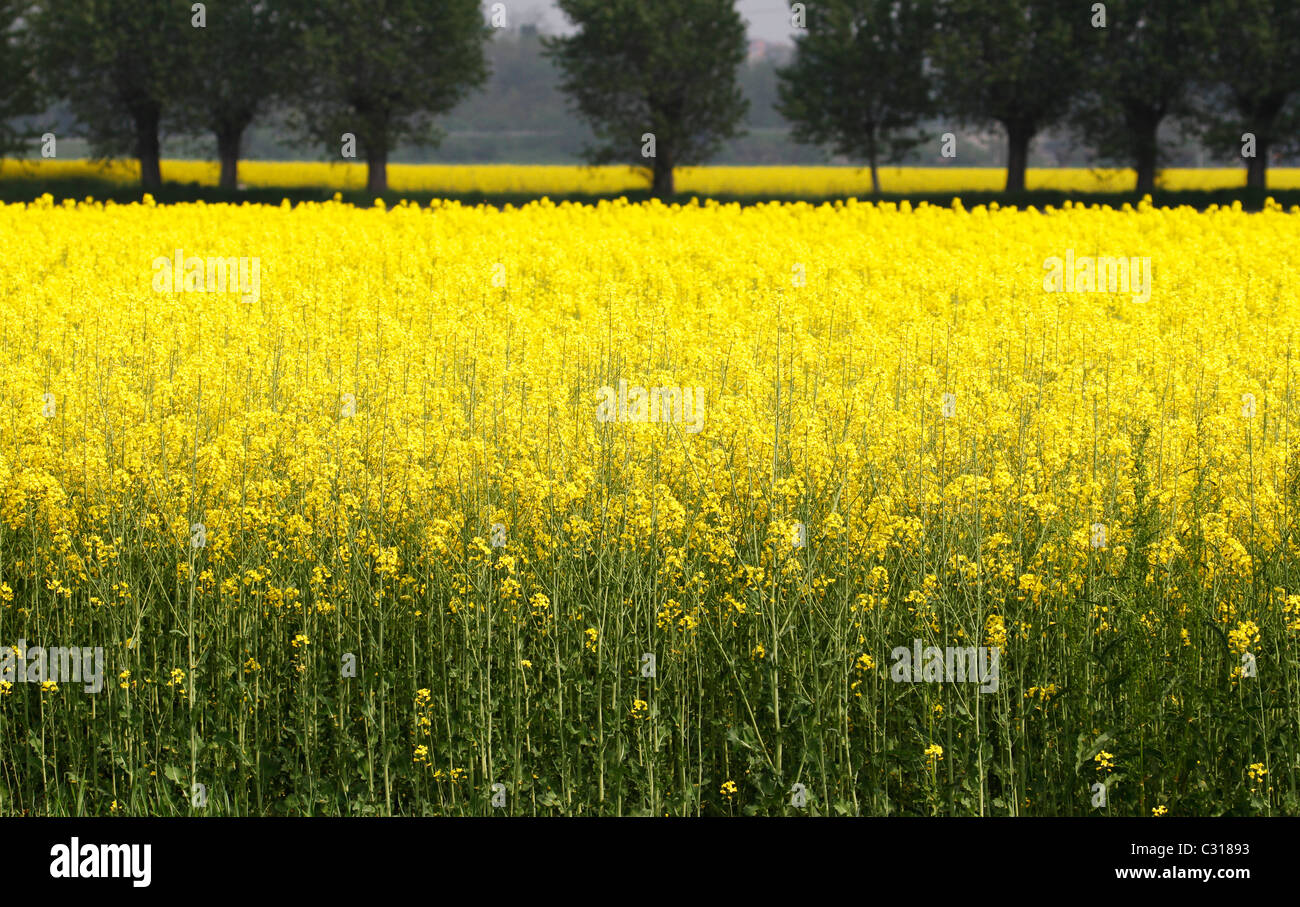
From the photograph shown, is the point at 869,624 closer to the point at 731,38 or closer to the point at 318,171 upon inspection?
the point at 731,38

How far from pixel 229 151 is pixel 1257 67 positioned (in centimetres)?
3159

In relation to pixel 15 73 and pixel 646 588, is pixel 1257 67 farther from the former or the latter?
pixel 646 588

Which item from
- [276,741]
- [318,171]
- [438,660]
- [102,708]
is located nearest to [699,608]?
[438,660]

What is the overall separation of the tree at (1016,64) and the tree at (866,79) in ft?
6.46

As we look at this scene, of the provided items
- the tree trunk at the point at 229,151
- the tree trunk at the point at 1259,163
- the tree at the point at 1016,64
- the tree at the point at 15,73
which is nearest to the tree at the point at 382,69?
the tree trunk at the point at 229,151

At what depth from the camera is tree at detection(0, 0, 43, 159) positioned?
47688 mm

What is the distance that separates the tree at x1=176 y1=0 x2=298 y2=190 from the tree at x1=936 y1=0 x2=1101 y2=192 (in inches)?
806

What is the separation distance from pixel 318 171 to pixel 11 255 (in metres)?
42.8

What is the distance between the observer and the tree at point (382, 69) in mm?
45656

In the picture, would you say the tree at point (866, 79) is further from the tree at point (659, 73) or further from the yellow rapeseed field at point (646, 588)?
the yellow rapeseed field at point (646, 588)

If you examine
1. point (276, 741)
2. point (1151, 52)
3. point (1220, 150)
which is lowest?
point (276, 741)

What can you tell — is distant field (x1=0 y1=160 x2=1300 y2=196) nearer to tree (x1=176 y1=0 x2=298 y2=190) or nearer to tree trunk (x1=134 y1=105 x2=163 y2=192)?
tree trunk (x1=134 y1=105 x2=163 y2=192)

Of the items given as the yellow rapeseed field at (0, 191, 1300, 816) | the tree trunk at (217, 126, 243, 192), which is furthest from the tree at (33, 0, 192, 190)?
the yellow rapeseed field at (0, 191, 1300, 816)

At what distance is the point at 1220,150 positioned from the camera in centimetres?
4425
